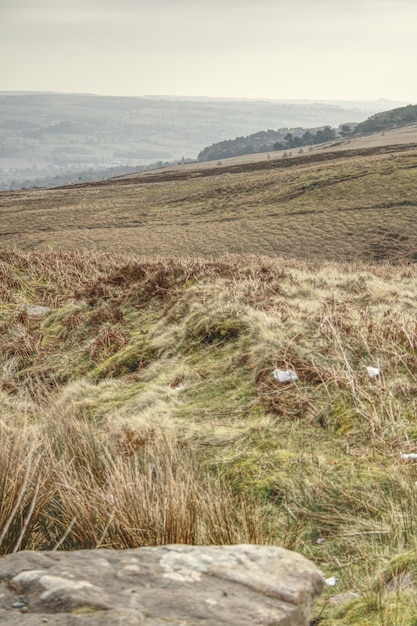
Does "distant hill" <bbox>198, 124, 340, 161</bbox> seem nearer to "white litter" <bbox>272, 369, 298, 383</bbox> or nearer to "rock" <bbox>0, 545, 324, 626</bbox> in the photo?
"white litter" <bbox>272, 369, 298, 383</bbox>

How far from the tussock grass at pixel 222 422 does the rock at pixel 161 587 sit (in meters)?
0.62

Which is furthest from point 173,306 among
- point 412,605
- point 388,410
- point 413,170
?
point 413,170

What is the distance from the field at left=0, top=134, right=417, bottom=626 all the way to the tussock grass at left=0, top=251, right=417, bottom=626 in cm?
2

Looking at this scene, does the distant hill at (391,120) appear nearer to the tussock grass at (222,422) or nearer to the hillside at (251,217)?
the hillside at (251,217)

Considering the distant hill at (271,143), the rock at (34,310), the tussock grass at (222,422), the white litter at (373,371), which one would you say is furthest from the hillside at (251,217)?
the distant hill at (271,143)

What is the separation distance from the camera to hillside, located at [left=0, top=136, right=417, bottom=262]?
1319 inches

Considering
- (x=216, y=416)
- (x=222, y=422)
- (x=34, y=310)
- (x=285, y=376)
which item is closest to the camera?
(x=222, y=422)

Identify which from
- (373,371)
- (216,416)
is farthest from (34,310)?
(373,371)

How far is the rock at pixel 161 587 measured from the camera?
202cm

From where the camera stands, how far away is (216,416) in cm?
589

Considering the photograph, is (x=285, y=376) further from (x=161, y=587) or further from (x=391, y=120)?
(x=391, y=120)

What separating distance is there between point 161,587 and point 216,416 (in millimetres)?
3709

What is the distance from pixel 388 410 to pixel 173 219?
4290 cm

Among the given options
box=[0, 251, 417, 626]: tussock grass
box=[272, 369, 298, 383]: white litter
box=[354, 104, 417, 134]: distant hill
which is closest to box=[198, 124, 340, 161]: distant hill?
box=[354, 104, 417, 134]: distant hill
